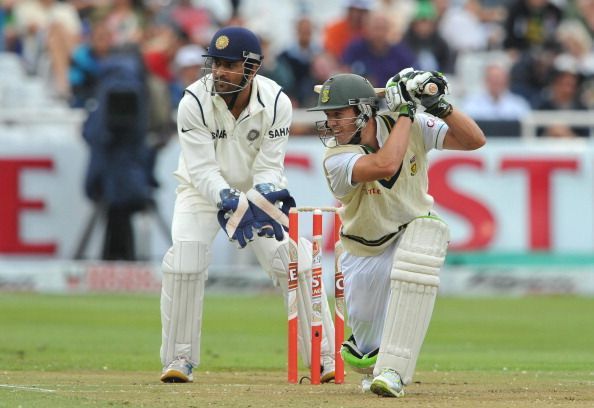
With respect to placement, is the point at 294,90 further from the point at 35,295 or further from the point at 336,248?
the point at 336,248

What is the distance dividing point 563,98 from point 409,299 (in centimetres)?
950

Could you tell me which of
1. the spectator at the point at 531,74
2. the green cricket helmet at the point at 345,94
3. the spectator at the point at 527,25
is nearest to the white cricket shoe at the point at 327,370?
the green cricket helmet at the point at 345,94

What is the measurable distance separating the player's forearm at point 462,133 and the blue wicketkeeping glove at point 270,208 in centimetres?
118

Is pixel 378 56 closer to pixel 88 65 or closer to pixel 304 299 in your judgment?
pixel 88 65

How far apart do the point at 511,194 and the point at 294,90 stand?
274cm

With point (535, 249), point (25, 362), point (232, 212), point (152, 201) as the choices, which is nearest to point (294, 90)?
point (152, 201)

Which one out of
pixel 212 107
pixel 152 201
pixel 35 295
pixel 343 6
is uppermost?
pixel 343 6

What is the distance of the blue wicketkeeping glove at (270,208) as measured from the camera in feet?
26.2

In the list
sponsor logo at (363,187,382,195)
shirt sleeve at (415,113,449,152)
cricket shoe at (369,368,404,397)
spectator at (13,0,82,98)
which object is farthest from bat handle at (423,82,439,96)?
spectator at (13,0,82,98)

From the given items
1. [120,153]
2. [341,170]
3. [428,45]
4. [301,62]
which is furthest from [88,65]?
[341,170]

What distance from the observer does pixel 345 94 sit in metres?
7.21

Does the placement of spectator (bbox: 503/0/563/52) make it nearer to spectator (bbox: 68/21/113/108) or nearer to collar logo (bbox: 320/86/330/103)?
spectator (bbox: 68/21/113/108)

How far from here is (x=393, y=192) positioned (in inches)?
285

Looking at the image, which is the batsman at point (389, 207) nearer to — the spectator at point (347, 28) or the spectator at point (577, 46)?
the spectator at point (347, 28)
